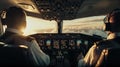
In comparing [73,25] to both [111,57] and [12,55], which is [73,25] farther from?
[12,55]

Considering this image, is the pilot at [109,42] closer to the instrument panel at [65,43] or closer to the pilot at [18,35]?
the pilot at [18,35]

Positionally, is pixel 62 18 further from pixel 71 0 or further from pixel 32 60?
pixel 32 60

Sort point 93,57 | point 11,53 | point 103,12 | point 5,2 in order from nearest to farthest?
point 11,53 < point 93,57 < point 5,2 < point 103,12

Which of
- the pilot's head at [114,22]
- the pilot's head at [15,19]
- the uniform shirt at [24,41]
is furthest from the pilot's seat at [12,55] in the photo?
the pilot's head at [114,22]

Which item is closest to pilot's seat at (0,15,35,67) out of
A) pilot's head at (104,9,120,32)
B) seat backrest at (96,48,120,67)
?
→ seat backrest at (96,48,120,67)

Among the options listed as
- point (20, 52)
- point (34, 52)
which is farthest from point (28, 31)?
point (20, 52)

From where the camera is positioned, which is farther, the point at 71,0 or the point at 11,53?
the point at 71,0

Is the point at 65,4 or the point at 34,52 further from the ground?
the point at 65,4

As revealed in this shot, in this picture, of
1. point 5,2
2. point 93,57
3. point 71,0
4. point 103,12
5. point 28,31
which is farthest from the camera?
point 28,31

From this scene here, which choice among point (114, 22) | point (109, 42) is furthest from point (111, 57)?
point (114, 22)
